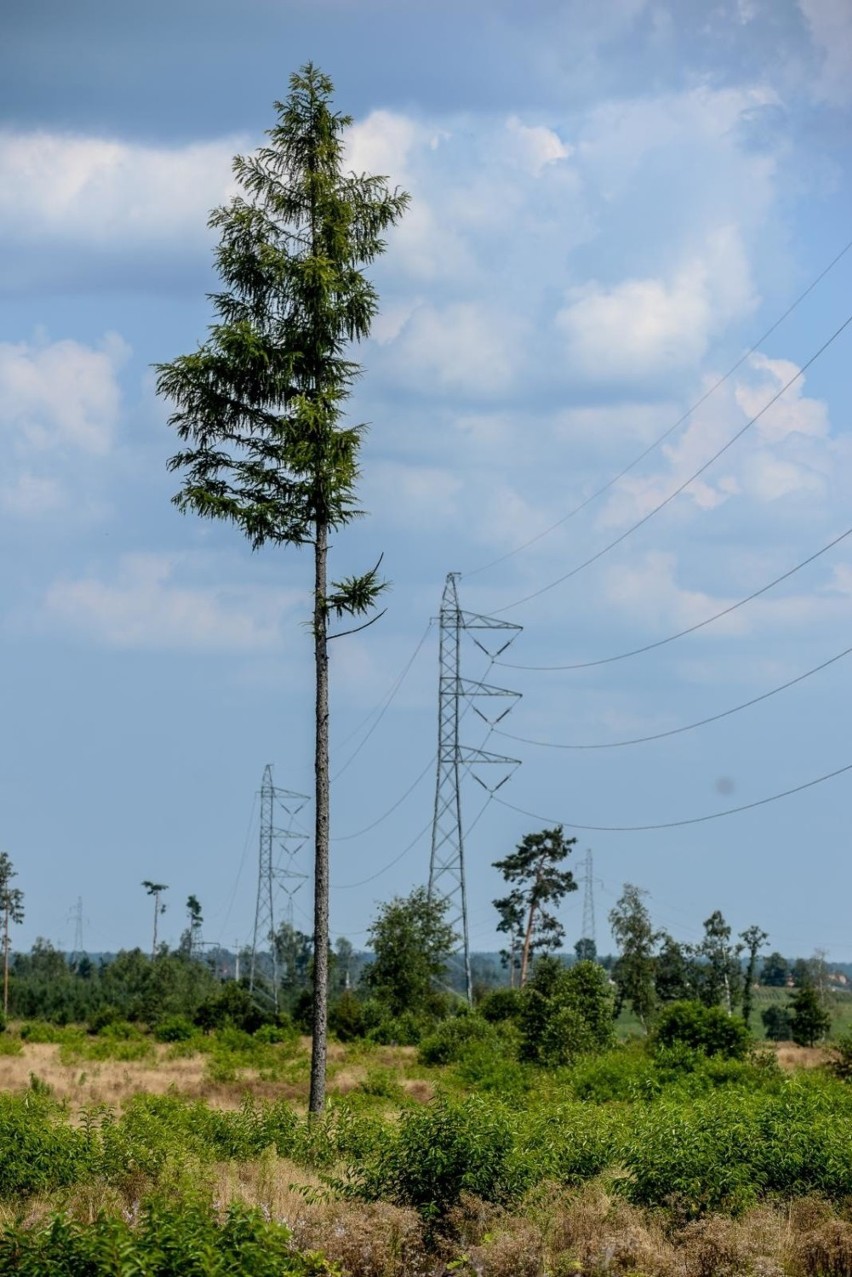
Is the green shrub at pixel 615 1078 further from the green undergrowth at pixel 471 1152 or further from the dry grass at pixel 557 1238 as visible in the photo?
the dry grass at pixel 557 1238

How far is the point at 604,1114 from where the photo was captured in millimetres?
15906

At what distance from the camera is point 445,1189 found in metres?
12.4

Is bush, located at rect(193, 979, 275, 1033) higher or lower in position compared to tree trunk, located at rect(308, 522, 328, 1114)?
lower

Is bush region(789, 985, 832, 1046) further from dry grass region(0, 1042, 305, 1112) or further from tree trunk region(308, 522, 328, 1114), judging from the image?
tree trunk region(308, 522, 328, 1114)

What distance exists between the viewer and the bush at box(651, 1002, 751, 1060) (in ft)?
104

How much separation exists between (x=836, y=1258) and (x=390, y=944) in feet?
147

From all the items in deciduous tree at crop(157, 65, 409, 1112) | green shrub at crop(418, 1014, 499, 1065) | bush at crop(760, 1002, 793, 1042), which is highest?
deciduous tree at crop(157, 65, 409, 1112)

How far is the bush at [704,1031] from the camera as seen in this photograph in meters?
31.8

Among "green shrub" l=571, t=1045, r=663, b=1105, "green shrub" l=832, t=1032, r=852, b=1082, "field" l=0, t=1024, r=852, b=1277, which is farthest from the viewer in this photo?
"green shrub" l=832, t=1032, r=852, b=1082

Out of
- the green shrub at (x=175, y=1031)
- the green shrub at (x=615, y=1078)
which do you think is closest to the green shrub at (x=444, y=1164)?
the green shrub at (x=615, y=1078)

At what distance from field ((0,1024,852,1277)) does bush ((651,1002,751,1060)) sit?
14.4 meters

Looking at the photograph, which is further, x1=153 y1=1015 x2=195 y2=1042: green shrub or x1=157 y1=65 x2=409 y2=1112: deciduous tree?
x1=153 y1=1015 x2=195 y2=1042: green shrub

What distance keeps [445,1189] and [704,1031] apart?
841 inches

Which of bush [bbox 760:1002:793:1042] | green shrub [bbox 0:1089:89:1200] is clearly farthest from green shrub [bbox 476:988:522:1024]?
bush [bbox 760:1002:793:1042]
